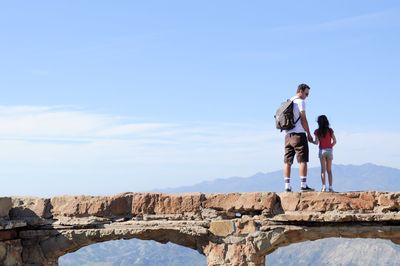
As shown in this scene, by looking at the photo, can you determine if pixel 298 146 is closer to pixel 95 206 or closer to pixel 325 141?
pixel 325 141

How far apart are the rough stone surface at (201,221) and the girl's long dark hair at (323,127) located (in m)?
0.88

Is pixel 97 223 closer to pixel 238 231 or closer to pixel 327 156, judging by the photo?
pixel 238 231

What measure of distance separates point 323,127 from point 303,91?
23.9 inches

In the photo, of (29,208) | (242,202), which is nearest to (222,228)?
(242,202)

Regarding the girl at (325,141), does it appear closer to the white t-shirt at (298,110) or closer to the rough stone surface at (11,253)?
the white t-shirt at (298,110)

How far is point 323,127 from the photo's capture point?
9.85 meters

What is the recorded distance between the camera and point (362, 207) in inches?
383

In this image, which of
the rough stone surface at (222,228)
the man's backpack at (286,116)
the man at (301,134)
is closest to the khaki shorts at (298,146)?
the man at (301,134)

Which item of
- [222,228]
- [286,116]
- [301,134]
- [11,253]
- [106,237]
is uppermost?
[286,116]

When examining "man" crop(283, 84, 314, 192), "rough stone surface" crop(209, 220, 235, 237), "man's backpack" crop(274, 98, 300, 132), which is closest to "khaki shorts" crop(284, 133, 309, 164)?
"man" crop(283, 84, 314, 192)

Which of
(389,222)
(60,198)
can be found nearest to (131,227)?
(60,198)

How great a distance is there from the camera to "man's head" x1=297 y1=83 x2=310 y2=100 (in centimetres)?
975

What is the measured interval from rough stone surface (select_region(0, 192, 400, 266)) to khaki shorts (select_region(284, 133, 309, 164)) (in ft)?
1.78

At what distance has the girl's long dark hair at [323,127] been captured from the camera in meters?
9.85
